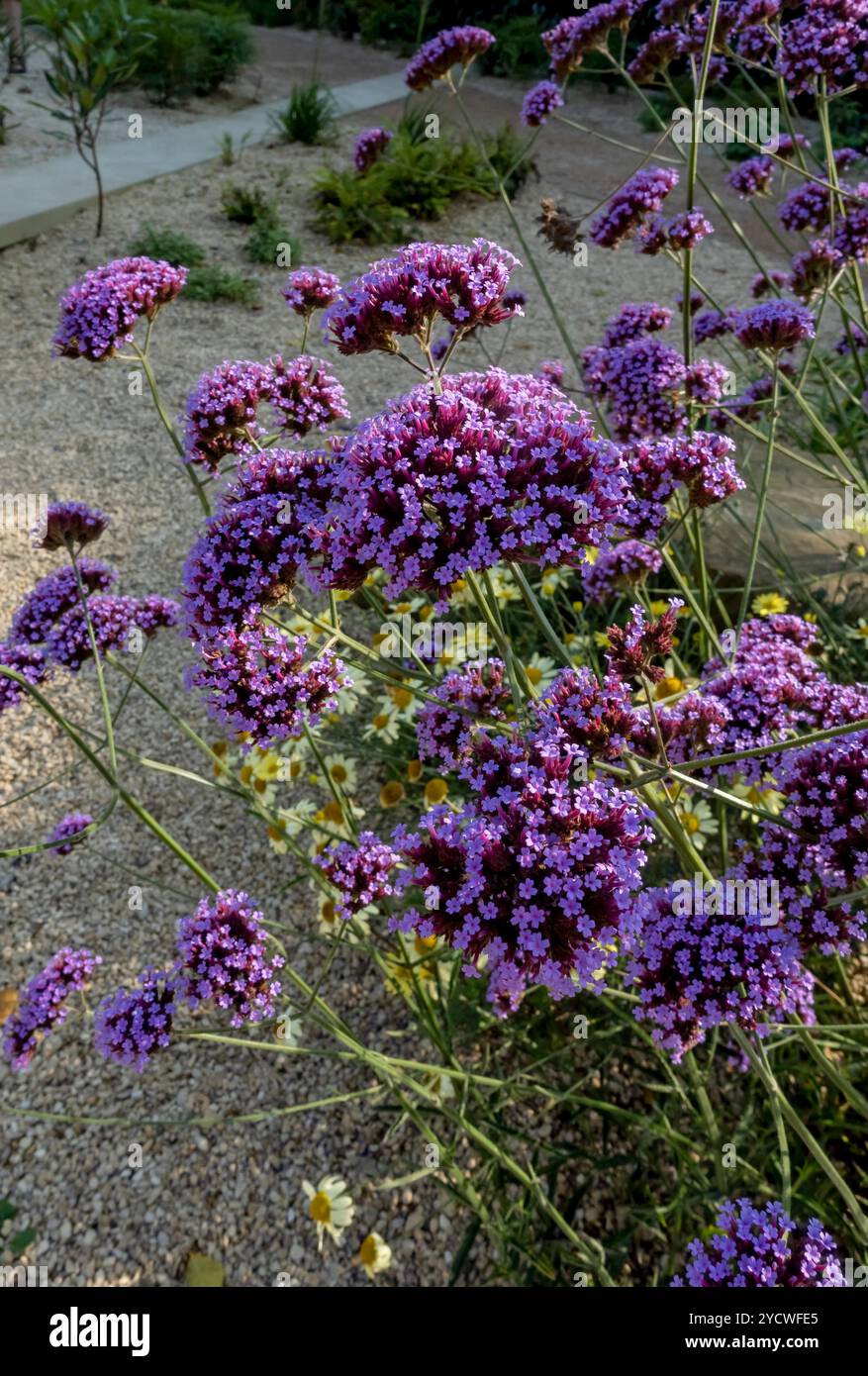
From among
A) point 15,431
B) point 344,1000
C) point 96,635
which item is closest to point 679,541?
point 344,1000

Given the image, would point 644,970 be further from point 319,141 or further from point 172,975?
point 319,141

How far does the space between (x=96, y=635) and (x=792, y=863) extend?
1.39 metres

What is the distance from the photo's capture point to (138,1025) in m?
1.68

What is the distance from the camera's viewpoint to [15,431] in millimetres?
5070

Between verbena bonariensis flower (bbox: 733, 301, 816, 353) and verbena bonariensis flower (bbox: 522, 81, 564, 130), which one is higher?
verbena bonariensis flower (bbox: 522, 81, 564, 130)

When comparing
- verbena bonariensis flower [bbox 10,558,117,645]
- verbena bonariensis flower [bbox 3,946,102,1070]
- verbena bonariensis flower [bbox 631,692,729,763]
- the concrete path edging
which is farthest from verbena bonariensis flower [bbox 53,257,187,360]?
the concrete path edging

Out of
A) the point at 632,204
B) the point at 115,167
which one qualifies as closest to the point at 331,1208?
the point at 632,204

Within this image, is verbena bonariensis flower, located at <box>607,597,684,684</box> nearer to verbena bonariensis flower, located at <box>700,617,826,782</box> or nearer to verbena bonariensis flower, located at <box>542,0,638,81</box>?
verbena bonariensis flower, located at <box>700,617,826,782</box>

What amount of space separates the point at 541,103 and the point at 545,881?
3.11 metres

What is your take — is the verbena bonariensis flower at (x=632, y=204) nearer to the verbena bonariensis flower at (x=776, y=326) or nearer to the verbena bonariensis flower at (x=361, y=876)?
the verbena bonariensis flower at (x=776, y=326)

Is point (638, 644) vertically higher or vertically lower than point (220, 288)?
higher

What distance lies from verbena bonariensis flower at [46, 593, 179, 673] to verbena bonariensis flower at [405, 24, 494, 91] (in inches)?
79.4

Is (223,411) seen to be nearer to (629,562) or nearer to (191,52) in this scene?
(629,562)

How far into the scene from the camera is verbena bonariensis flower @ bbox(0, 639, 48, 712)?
1.90 m
